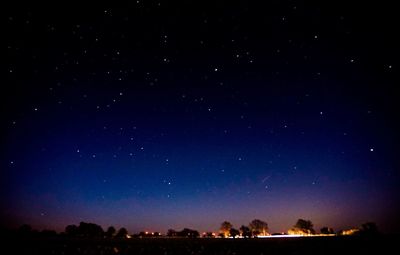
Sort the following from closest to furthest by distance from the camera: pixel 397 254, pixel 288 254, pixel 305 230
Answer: pixel 397 254 → pixel 288 254 → pixel 305 230

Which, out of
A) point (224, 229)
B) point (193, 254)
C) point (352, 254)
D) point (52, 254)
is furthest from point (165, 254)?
point (224, 229)

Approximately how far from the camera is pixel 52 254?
2614 centimetres

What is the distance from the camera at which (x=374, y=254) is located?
910 inches

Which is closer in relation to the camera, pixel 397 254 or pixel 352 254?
pixel 397 254

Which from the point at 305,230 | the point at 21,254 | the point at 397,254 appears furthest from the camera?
the point at 305,230

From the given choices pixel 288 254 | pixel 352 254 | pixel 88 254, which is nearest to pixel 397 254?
pixel 352 254

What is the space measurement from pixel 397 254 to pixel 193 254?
14122 mm

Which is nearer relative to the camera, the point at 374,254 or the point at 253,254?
the point at 374,254

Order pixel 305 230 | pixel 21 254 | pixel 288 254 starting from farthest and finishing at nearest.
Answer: pixel 305 230 → pixel 288 254 → pixel 21 254

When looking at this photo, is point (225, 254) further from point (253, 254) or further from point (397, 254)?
point (397, 254)

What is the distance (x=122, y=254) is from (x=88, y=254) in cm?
287

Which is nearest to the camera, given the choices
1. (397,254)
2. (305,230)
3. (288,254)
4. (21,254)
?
(397,254)

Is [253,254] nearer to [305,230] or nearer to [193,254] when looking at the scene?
[193,254]

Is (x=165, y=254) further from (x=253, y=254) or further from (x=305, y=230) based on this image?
(x=305, y=230)
